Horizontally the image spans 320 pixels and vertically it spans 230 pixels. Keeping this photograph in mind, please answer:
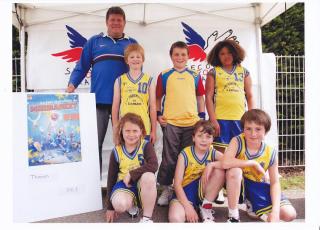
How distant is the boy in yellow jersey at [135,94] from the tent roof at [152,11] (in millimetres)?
986

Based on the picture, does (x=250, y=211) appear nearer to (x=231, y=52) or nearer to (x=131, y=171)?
(x=131, y=171)

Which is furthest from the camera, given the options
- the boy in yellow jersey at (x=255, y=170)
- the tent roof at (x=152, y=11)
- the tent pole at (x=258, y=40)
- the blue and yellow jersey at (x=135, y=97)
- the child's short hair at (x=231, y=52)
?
the tent pole at (x=258, y=40)

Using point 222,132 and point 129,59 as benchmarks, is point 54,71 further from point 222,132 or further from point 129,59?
point 222,132

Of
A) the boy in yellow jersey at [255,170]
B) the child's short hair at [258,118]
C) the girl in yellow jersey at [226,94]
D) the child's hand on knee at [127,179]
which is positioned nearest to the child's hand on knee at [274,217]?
the boy in yellow jersey at [255,170]

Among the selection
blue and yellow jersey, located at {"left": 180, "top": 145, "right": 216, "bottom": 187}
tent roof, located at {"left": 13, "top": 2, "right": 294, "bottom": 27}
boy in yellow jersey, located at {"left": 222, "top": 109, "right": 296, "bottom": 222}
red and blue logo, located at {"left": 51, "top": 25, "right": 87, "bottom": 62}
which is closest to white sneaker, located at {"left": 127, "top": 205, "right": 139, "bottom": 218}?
blue and yellow jersey, located at {"left": 180, "top": 145, "right": 216, "bottom": 187}

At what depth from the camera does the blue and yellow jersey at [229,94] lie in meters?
3.33

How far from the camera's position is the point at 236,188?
8.76 feet

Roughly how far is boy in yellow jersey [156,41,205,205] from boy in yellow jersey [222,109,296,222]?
54 cm

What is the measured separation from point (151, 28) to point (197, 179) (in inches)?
79.1

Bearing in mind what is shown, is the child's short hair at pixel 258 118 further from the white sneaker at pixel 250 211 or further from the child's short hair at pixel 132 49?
the child's short hair at pixel 132 49

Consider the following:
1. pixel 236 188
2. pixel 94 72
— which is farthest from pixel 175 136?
pixel 94 72

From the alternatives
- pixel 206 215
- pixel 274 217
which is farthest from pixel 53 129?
pixel 274 217

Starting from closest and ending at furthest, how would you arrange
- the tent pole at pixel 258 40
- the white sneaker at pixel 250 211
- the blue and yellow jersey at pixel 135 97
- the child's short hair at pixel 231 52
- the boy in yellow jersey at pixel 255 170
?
the boy in yellow jersey at pixel 255 170, the white sneaker at pixel 250 211, the blue and yellow jersey at pixel 135 97, the child's short hair at pixel 231 52, the tent pole at pixel 258 40

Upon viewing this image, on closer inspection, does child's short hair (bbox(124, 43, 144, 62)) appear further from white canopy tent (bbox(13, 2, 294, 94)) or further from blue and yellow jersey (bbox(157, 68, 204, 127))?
white canopy tent (bbox(13, 2, 294, 94))
